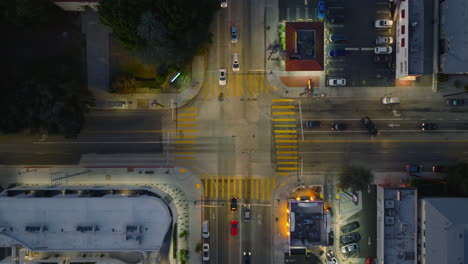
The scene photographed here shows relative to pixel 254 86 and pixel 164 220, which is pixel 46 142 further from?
pixel 254 86

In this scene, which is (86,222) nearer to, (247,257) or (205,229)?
(205,229)

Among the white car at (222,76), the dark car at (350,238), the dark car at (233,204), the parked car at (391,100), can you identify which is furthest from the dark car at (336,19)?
the dark car at (350,238)

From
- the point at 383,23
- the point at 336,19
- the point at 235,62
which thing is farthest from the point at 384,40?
the point at 235,62

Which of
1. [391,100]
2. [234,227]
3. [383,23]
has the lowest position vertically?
[234,227]

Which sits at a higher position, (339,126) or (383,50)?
(383,50)

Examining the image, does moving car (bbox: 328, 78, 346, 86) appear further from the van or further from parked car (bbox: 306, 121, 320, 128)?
the van

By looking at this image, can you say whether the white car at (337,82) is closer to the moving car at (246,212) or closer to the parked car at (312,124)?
the parked car at (312,124)
